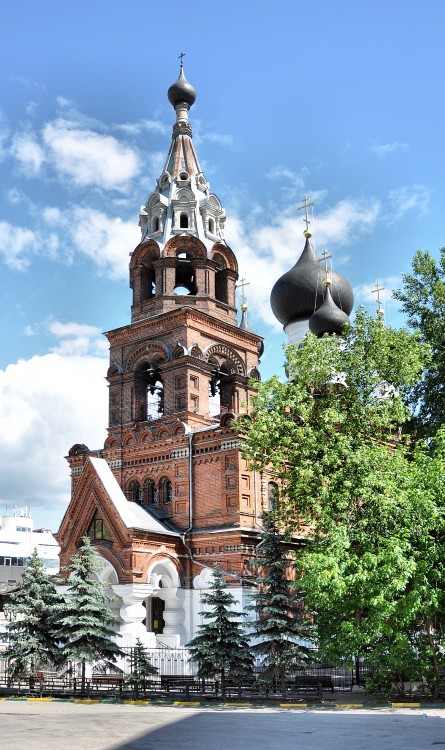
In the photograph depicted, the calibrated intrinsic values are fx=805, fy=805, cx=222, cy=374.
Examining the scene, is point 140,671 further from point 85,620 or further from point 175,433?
point 175,433

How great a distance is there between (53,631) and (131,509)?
6551 mm

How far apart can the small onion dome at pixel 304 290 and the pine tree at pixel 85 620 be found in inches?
733

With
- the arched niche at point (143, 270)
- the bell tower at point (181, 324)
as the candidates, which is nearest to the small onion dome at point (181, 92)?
the bell tower at point (181, 324)

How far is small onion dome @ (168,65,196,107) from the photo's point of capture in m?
35.4

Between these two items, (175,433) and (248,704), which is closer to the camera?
(248,704)

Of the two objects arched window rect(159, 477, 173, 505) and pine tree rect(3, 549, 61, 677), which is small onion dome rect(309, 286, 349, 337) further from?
pine tree rect(3, 549, 61, 677)

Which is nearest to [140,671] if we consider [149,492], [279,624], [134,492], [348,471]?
[279,624]

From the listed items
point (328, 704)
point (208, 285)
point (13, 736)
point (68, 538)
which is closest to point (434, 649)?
point (328, 704)

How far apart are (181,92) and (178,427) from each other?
15.9 m

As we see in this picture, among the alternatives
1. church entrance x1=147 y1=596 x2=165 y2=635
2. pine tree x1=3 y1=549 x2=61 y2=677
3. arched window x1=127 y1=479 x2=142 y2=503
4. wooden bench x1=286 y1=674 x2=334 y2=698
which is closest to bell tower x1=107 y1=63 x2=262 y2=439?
arched window x1=127 y1=479 x2=142 y2=503

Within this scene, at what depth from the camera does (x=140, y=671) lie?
19.4 m

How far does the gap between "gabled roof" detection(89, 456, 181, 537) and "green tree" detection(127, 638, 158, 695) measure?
6066 mm

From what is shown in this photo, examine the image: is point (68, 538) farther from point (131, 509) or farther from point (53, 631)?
point (53, 631)

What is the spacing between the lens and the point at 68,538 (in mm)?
28297
